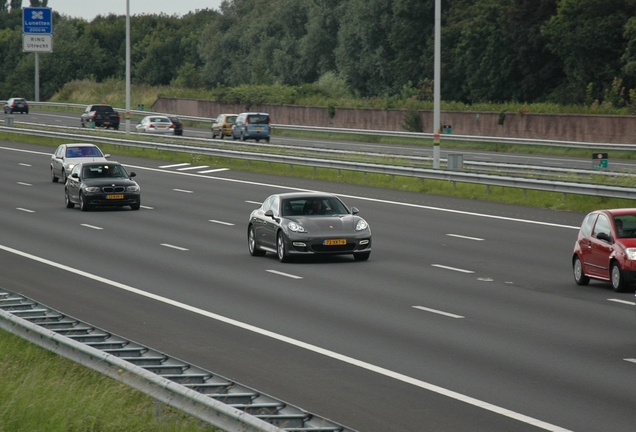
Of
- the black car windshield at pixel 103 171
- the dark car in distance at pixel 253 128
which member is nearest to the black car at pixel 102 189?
the black car windshield at pixel 103 171

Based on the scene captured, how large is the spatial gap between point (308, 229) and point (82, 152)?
2332cm

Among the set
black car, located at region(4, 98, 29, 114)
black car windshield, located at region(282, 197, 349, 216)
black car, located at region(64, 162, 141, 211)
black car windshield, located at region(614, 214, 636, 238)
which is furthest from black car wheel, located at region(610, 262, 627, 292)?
black car, located at region(4, 98, 29, 114)

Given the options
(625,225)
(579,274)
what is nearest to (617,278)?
(625,225)

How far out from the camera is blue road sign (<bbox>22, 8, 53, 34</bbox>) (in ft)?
294

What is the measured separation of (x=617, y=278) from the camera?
63.6ft

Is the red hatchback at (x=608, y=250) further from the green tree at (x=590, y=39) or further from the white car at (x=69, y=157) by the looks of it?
the green tree at (x=590, y=39)

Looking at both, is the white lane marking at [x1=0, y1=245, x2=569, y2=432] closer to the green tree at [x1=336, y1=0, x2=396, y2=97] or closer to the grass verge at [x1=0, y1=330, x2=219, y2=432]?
the grass verge at [x1=0, y1=330, x2=219, y2=432]

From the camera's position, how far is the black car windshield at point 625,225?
19.8 m

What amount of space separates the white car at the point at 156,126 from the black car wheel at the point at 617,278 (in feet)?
181

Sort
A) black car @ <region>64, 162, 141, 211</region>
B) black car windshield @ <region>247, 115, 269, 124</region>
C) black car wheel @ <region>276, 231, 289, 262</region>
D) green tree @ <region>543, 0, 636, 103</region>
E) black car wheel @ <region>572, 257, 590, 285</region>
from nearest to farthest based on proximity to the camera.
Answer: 1. black car wheel @ <region>572, 257, 590, 285</region>
2. black car wheel @ <region>276, 231, 289, 262</region>
3. black car @ <region>64, 162, 141, 211</region>
4. black car windshield @ <region>247, 115, 269, 124</region>
5. green tree @ <region>543, 0, 636, 103</region>

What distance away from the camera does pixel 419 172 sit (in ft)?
132

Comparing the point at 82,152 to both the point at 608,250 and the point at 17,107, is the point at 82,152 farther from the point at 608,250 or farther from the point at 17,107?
the point at 17,107

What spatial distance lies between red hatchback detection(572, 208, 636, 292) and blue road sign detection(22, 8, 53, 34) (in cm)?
7402

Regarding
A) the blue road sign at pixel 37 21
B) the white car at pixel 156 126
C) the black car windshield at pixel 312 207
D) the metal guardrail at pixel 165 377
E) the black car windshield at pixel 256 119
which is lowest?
the metal guardrail at pixel 165 377
